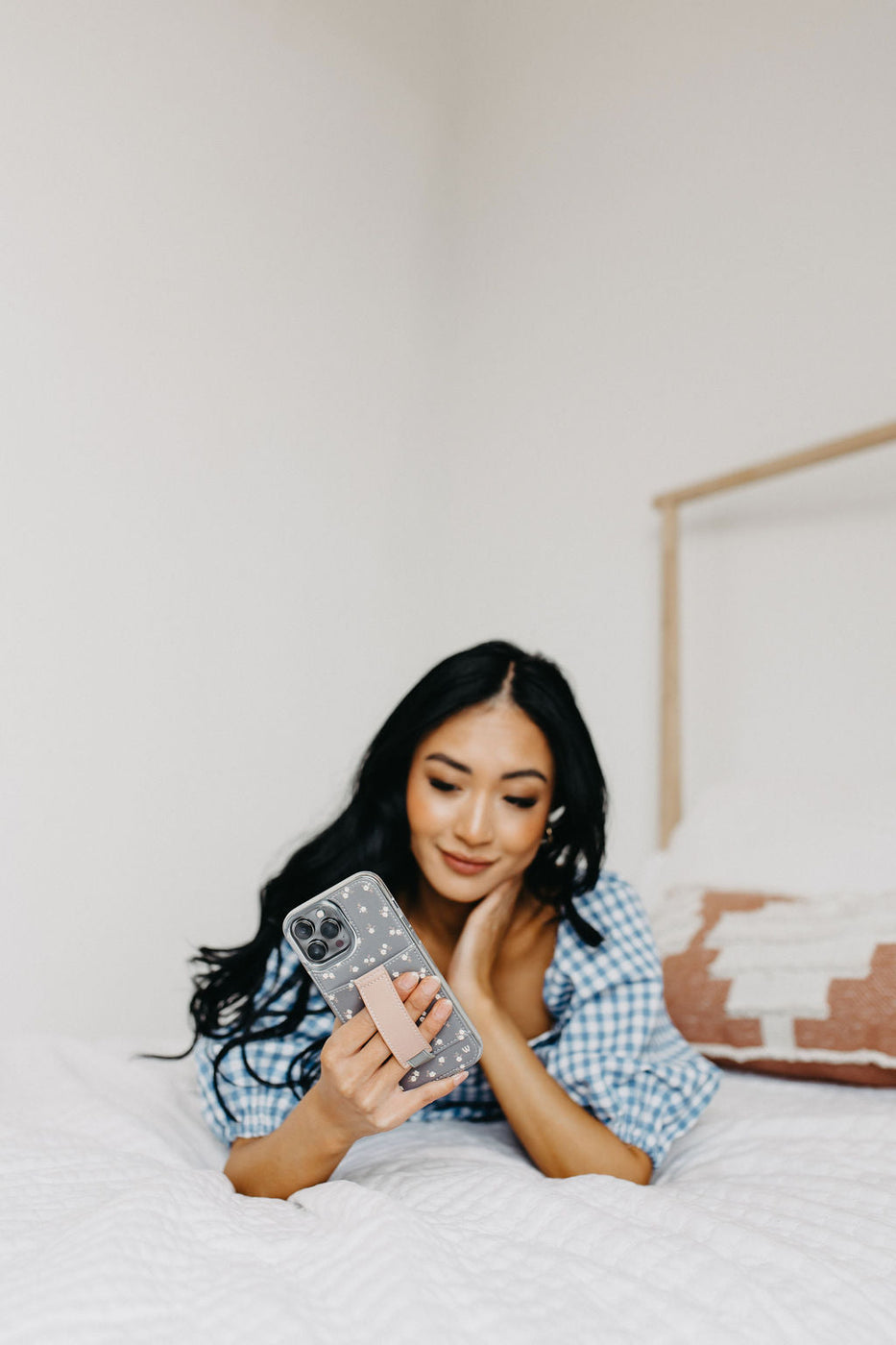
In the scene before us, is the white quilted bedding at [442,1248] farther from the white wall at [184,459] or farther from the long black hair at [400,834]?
the white wall at [184,459]

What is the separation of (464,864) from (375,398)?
5.22 ft

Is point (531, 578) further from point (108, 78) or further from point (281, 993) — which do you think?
point (281, 993)

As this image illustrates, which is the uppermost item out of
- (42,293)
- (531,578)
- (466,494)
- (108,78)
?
(108,78)

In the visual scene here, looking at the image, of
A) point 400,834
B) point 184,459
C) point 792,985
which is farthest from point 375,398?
point 792,985

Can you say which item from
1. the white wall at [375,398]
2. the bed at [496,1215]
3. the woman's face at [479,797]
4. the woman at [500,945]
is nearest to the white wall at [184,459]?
the white wall at [375,398]

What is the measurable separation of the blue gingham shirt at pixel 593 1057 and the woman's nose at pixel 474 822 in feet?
0.58

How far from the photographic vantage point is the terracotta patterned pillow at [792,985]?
1.11 metres

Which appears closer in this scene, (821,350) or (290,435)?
(821,350)

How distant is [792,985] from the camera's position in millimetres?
1164

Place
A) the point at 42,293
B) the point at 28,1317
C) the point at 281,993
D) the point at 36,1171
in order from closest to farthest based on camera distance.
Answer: the point at 28,1317
the point at 36,1171
the point at 281,993
the point at 42,293

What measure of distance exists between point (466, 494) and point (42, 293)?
102 centimetres

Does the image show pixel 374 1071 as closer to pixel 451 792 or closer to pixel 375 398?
pixel 451 792

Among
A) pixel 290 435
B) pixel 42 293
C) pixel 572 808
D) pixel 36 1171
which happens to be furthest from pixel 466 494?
pixel 36 1171

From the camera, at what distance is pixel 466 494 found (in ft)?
8.09
